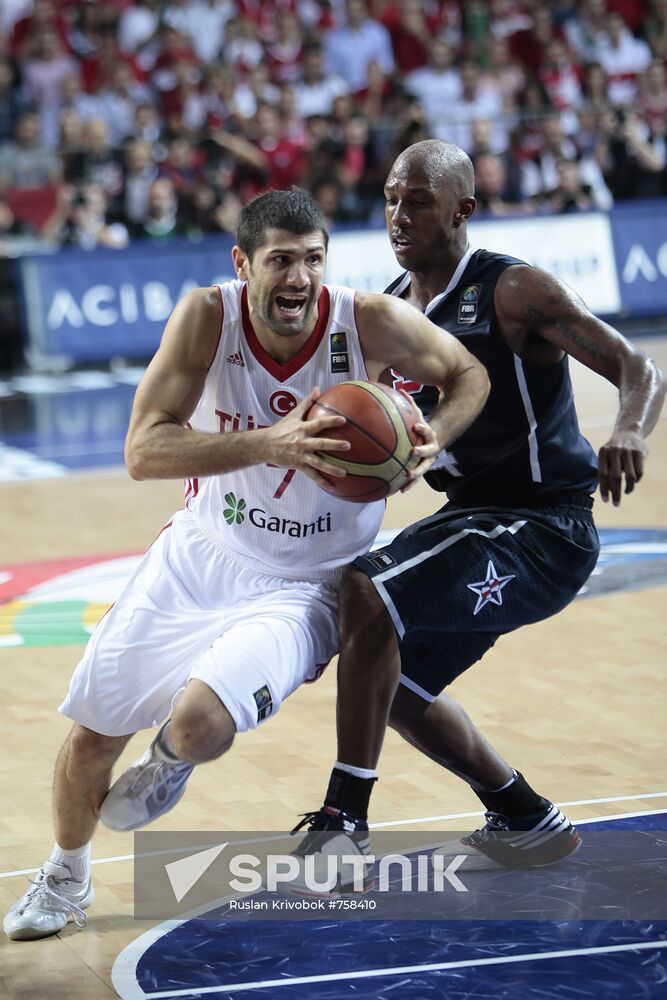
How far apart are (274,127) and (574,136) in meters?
3.51

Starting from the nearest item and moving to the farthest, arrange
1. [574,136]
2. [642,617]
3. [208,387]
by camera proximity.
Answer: [208,387] → [642,617] → [574,136]

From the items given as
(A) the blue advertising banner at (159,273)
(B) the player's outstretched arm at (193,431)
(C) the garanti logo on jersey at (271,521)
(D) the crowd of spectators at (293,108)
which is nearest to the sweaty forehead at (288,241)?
(B) the player's outstretched arm at (193,431)

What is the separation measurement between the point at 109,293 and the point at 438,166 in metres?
10.3

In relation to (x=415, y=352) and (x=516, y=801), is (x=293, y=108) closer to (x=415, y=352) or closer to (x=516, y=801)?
(x=415, y=352)

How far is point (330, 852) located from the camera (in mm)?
4102

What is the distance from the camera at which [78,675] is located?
→ 4.23 m

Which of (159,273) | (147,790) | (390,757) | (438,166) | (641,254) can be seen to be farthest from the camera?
(641,254)

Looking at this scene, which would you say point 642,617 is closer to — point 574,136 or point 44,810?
point 44,810

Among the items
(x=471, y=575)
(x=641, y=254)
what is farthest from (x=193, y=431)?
(x=641, y=254)

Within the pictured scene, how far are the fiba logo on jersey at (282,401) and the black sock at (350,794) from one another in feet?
3.36

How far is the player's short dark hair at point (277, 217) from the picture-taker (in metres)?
4.18

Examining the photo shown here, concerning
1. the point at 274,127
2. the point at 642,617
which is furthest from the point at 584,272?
the point at 642,617

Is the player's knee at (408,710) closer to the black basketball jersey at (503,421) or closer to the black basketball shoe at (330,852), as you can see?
the black basketball shoe at (330,852)

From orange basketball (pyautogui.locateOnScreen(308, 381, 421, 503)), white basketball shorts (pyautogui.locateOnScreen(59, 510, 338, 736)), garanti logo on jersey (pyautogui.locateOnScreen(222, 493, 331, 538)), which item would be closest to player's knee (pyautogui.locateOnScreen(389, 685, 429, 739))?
white basketball shorts (pyautogui.locateOnScreen(59, 510, 338, 736))
